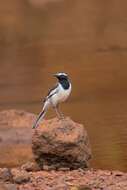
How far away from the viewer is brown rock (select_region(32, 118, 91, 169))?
10445mm

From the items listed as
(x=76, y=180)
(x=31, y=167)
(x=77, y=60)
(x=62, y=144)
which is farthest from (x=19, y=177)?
(x=77, y=60)

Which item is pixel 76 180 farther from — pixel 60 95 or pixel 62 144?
pixel 60 95

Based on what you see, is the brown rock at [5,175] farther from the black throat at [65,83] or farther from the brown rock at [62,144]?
the black throat at [65,83]

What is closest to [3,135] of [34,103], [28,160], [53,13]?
[28,160]

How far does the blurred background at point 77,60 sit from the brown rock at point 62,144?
3.42ft

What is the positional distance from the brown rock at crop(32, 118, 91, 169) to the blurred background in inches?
41.1

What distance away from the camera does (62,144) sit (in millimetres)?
10438


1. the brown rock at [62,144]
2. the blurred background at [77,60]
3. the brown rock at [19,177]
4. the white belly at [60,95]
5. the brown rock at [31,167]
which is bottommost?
the brown rock at [19,177]

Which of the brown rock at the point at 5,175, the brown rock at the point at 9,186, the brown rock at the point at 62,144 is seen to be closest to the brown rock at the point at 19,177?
the brown rock at the point at 5,175

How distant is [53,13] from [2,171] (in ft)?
90.2

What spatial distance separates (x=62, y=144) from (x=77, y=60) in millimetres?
13202

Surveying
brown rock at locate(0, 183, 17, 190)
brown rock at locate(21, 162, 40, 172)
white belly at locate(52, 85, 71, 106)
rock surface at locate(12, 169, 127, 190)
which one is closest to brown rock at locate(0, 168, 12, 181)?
rock surface at locate(12, 169, 127, 190)

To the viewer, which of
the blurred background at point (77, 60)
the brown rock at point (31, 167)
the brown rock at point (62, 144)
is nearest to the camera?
the brown rock at point (62, 144)

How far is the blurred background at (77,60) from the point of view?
586 inches
